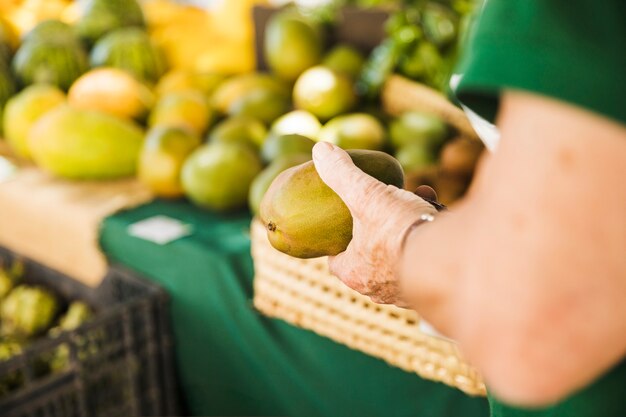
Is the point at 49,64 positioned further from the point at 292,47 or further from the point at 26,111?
the point at 292,47

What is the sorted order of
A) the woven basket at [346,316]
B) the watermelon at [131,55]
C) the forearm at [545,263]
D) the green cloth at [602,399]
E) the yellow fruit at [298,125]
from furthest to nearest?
the watermelon at [131,55] < the yellow fruit at [298,125] < the woven basket at [346,316] < the green cloth at [602,399] < the forearm at [545,263]

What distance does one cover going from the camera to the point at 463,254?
431 millimetres

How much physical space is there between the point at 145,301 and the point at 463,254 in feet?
4.23

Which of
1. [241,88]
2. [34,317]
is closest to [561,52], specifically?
[34,317]

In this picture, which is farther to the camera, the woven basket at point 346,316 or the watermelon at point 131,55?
the watermelon at point 131,55

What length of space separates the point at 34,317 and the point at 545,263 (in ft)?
5.34

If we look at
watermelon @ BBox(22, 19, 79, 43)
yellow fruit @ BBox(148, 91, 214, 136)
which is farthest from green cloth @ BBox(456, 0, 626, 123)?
watermelon @ BBox(22, 19, 79, 43)

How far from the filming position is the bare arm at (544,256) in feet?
1.23

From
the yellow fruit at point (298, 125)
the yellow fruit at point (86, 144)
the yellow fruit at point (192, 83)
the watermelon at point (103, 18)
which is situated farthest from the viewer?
the watermelon at point (103, 18)

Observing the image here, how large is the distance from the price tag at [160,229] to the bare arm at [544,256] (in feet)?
4.15

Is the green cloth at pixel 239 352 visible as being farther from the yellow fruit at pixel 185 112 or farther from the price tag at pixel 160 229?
the yellow fruit at pixel 185 112

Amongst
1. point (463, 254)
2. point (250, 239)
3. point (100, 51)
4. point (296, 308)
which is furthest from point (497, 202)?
point (100, 51)

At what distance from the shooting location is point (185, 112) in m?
1.96

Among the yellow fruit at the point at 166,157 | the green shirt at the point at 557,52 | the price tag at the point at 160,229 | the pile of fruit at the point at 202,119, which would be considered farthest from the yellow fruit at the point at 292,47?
the green shirt at the point at 557,52
